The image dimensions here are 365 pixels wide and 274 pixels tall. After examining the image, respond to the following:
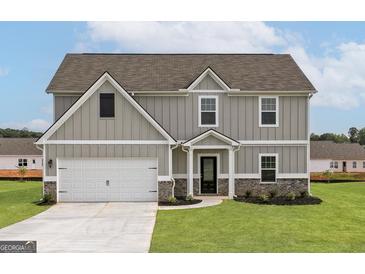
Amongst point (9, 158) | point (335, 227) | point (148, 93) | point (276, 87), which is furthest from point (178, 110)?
point (9, 158)

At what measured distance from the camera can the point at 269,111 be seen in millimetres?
24047

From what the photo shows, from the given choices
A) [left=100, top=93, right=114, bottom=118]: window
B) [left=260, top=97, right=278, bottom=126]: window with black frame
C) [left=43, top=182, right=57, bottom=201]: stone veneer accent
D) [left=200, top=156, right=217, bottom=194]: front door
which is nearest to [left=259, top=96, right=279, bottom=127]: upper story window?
[left=260, top=97, right=278, bottom=126]: window with black frame

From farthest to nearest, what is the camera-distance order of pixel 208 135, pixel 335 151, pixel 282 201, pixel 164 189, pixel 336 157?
pixel 335 151
pixel 336 157
pixel 208 135
pixel 164 189
pixel 282 201

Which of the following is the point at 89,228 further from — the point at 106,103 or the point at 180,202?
the point at 106,103

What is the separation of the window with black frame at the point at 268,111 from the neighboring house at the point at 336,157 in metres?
41.9

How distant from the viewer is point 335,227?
Answer: 50.5ft

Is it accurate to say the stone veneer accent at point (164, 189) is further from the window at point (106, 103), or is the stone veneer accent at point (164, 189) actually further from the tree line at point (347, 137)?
the tree line at point (347, 137)

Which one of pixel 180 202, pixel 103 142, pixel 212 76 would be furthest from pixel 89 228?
pixel 212 76

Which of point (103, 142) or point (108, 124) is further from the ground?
point (108, 124)

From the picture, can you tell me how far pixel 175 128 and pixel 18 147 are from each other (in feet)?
137

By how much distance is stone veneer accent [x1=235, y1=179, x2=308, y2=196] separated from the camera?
2389 centimetres

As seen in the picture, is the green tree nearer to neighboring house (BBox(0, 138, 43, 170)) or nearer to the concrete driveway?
neighboring house (BBox(0, 138, 43, 170))

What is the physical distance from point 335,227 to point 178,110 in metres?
11.2
